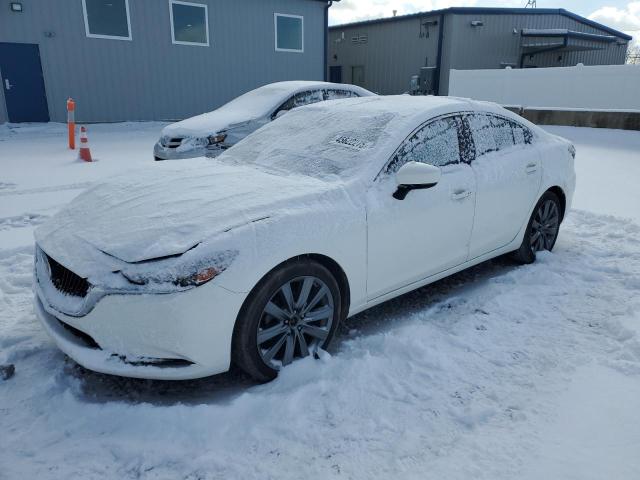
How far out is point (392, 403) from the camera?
2.61m

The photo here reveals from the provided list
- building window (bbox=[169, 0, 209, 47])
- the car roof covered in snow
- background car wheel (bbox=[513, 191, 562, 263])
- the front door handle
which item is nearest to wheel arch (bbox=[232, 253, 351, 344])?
the car roof covered in snow

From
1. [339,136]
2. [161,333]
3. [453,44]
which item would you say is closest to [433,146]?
[339,136]

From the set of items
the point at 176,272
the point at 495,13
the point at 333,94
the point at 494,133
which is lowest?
the point at 176,272

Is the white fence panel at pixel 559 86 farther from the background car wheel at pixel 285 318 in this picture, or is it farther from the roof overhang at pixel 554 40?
the background car wheel at pixel 285 318

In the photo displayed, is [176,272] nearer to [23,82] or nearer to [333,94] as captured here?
[333,94]

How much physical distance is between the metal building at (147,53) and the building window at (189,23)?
0.03 m

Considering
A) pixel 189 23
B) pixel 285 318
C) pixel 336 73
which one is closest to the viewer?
pixel 285 318

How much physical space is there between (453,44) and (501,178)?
70.0 ft

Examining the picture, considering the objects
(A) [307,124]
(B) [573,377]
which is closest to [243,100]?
(A) [307,124]

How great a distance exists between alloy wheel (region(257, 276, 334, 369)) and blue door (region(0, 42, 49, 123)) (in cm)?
1400

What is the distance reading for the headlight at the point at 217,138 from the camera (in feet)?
25.0

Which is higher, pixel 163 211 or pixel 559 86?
pixel 559 86

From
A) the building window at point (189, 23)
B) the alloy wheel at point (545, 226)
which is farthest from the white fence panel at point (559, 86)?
the alloy wheel at point (545, 226)

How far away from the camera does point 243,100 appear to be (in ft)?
30.3
